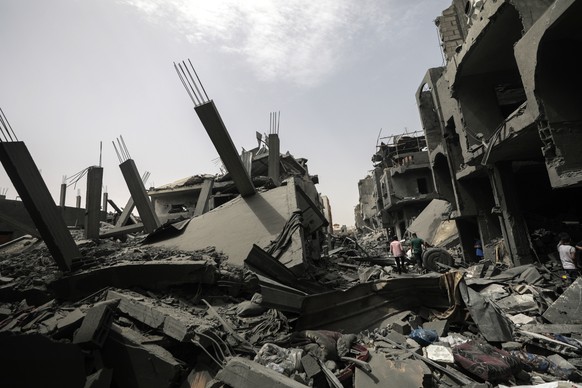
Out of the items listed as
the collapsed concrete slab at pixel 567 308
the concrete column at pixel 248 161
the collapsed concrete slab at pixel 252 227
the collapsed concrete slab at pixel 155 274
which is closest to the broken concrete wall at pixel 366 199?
the concrete column at pixel 248 161

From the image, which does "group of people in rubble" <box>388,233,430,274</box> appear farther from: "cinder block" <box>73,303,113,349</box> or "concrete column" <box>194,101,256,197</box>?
"cinder block" <box>73,303,113,349</box>

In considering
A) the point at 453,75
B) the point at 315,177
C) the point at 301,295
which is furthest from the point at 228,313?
the point at 315,177

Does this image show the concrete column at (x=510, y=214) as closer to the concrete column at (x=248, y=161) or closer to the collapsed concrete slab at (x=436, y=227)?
the collapsed concrete slab at (x=436, y=227)

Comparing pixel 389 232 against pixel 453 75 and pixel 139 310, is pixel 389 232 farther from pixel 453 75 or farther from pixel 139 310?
pixel 139 310

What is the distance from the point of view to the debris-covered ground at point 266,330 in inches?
134

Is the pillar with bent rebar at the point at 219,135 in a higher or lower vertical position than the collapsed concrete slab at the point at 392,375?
higher

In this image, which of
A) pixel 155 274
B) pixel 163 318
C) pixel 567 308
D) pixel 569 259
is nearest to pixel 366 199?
pixel 569 259

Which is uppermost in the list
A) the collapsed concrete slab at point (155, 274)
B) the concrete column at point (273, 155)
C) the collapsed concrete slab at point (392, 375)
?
the concrete column at point (273, 155)

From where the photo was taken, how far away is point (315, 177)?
25.1 meters

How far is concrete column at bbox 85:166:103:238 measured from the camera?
10.1 m

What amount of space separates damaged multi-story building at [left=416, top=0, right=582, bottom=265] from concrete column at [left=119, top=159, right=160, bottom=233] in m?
11.7

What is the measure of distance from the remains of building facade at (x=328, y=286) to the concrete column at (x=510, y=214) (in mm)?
45

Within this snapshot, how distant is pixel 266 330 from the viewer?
15.1 ft

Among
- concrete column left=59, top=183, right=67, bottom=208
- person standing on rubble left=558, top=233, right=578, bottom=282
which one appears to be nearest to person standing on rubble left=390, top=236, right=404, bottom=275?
person standing on rubble left=558, top=233, right=578, bottom=282
